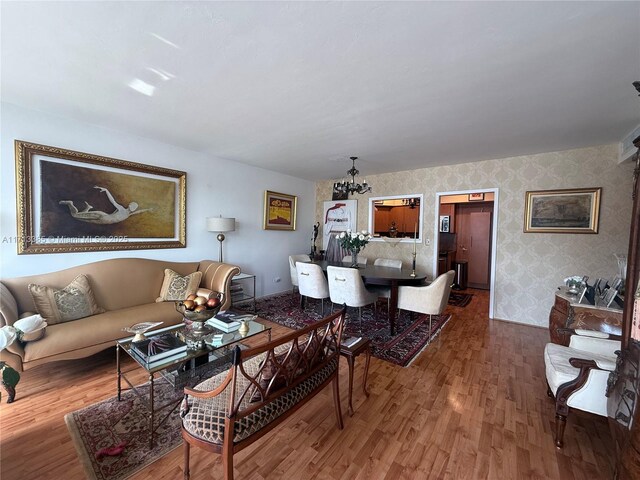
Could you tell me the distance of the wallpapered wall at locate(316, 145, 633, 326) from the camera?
10.5 feet

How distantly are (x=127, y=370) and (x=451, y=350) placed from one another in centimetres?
337

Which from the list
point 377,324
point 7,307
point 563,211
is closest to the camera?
point 7,307

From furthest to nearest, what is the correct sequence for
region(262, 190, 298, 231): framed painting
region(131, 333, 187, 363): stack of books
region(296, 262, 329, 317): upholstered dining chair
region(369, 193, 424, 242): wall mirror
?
region(369, 193, 424, 242): wall mirror < region(262, 190, 298, 231): framed painting < region(296, 262, 329, 317): upholstered dining chair < region(131, 333, 187, 363): stack of books

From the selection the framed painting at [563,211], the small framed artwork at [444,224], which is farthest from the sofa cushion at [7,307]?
the small framed artwork at [444,224]

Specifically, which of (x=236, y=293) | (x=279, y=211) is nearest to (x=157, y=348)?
(x=236, y=293)

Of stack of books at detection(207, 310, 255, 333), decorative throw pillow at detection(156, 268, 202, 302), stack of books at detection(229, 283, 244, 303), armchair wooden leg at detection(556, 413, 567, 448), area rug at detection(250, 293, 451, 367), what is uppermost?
decorative throw pillow at detection(156, 268, 202, 302)

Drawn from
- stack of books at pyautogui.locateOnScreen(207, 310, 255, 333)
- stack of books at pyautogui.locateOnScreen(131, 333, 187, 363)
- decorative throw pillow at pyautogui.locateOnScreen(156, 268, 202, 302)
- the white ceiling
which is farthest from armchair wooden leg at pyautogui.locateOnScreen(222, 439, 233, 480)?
decorative throw pillow at pyautogui.locateOnScreen(156, 268, 202, 302)

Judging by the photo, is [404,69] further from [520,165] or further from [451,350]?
[520,165]

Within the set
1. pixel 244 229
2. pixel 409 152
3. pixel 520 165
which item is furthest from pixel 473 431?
pixel 244 229

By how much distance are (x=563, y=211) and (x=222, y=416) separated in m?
4.64

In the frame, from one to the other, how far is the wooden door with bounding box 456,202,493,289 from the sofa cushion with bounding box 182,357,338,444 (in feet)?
20.5

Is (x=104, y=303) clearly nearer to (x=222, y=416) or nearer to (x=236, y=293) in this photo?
(x=236, y=293)

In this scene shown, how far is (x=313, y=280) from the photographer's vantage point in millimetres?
3742

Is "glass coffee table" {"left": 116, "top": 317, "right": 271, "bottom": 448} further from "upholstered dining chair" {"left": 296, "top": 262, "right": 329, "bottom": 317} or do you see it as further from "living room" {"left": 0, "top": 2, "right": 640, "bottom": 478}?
"upholstered dining chair" {"left": 296, "top": 262, "right": 329, "bottom": 317}
